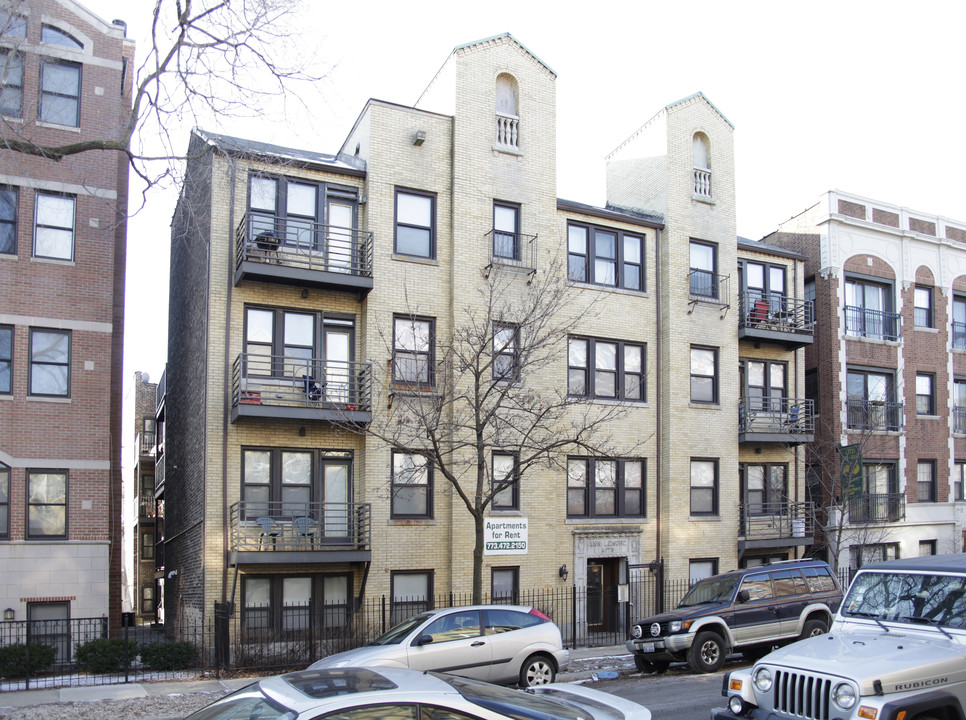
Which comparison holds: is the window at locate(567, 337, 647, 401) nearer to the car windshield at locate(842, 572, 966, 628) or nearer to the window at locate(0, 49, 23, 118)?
the window at locate(0, 49, 23, 118)

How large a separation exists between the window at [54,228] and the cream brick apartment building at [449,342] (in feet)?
8.79

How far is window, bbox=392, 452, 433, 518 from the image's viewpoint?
2095 centimetres

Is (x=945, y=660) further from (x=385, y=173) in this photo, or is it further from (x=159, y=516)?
(x=159, y=516)

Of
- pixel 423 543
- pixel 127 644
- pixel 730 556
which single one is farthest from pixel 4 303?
pixel 730 556

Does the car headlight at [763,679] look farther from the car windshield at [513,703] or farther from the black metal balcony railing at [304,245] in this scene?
the black metal balcony railing at [304,245]

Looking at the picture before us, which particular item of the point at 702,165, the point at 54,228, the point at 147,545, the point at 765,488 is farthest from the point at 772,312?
the point at 147,545

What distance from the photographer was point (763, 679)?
26.0ft

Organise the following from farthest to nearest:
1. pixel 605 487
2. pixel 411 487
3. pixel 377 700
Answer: pixel 605 487
pixel 411 487
pixel 377 700

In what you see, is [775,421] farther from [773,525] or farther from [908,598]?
[908,598]

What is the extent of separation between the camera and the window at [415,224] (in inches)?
862

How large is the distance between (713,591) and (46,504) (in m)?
14.1

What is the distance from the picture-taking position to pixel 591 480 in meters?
23.4

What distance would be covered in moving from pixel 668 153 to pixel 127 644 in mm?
18420

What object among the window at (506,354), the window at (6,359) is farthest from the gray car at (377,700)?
the window at (6,359)
